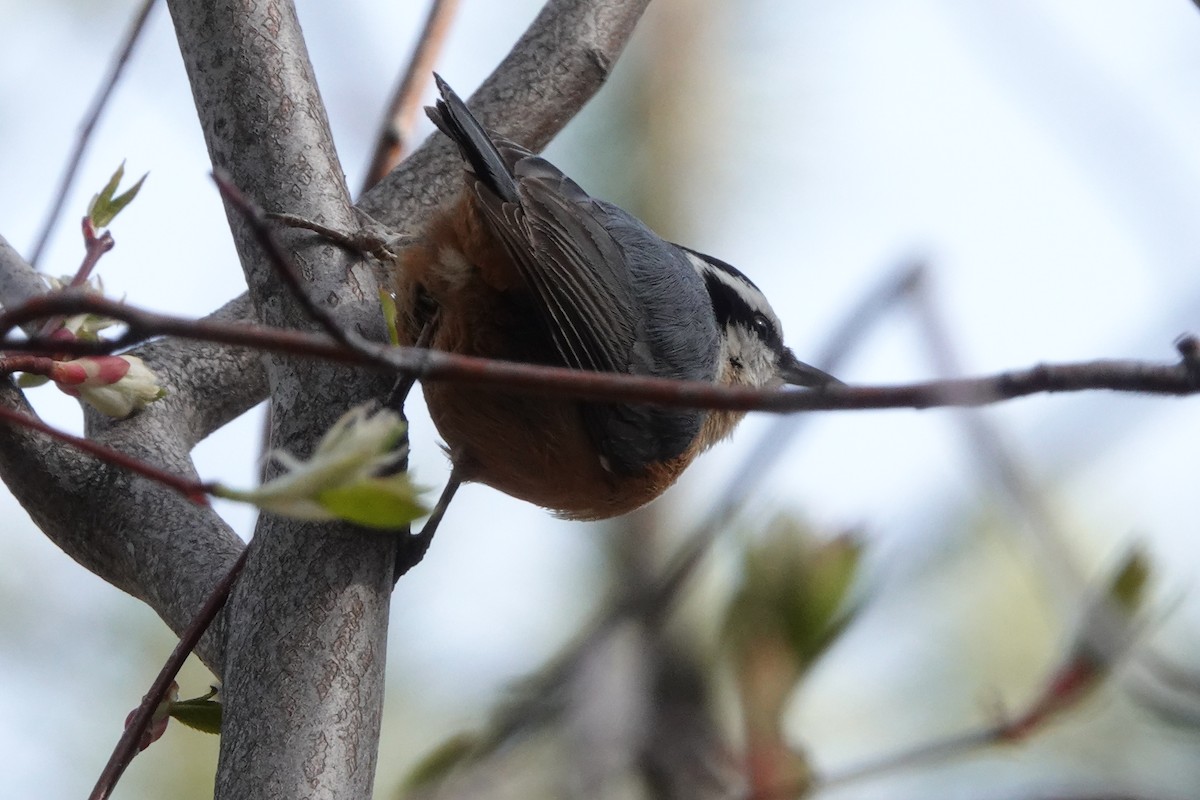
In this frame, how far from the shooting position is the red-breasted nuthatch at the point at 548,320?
6.88 ft

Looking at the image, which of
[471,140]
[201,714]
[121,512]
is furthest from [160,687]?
[471,140]

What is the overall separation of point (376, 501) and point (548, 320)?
1242mm

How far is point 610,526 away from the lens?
378 cm

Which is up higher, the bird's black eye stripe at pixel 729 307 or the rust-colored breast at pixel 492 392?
the bird's black eye stripe at pixel 729 307

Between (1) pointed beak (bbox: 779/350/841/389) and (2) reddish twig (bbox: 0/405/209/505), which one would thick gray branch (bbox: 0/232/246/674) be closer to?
(2) reddish twig (bbox: 0/405/209/505)

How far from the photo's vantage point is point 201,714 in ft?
5.35

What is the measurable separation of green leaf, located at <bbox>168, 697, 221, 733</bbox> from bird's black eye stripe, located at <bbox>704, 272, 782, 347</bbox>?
164 cm

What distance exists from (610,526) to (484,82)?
159 centimetres

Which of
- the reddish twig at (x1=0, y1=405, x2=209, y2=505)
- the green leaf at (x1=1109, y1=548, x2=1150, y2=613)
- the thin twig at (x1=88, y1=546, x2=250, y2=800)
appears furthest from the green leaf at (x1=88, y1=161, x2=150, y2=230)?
the green leaf at (x1=1109, y1=548, x2=1150, y2=613)

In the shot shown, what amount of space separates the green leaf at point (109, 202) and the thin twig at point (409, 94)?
0.99 metres

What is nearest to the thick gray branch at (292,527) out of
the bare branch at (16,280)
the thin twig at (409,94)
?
the bare branch at (16,280)

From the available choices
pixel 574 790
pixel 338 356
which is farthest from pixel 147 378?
pixel 338 356

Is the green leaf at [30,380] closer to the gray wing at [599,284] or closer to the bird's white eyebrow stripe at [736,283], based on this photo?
the gray wing at [599,284]

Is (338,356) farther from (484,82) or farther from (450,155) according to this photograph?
(484,82)
